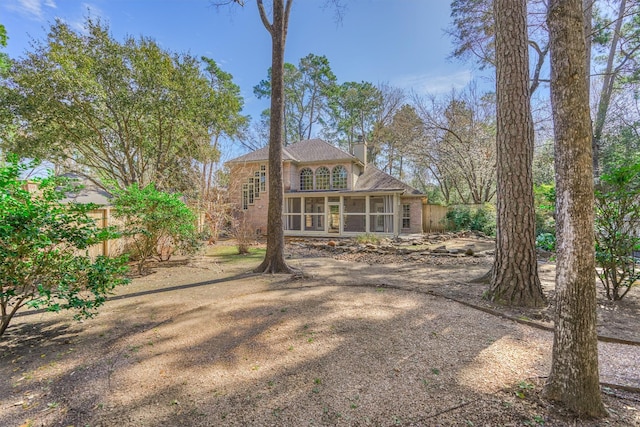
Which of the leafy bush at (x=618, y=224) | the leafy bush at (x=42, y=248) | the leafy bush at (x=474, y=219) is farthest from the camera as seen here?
the leafy bush at (x=474, y=219)

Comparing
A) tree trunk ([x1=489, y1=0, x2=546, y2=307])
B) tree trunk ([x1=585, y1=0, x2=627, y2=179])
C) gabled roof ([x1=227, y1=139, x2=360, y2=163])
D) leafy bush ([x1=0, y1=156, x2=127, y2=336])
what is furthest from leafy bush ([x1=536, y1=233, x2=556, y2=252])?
gabled roof ([x1=227, y1=139, x2=360, y2=163])

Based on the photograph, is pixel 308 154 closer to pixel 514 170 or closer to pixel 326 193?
pixel 326 193

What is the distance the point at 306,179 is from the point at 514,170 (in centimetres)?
1512

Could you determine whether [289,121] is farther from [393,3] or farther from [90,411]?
[90,411]

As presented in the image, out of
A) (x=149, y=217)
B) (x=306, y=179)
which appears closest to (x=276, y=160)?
(x=149, y=217)

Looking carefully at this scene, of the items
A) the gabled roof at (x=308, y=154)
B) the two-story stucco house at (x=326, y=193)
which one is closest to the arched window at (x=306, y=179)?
the two-story stucco house at (x=326, y=193)

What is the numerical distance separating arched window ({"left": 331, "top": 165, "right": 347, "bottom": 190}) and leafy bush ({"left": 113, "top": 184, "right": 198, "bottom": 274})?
36.8 ft

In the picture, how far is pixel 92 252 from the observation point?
725 cm

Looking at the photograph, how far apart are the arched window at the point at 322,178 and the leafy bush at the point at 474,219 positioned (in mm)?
8957

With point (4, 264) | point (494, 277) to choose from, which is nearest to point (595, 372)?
point (494, 277)

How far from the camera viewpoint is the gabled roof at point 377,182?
17.0 metres

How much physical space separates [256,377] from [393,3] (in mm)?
14224

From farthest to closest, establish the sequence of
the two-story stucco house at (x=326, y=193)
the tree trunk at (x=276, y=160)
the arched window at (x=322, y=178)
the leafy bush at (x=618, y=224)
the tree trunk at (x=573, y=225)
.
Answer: the arched window at (x=322, y=178), the two-story stucco house at (x=326, y=193), the tree trunk at (x=276, y=160), the leafy bush at (x=618, y=224), the tree trunk at (x=573, y=225)

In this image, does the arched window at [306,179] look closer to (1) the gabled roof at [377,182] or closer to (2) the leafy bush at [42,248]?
(1) the gabled roof at [377,182]
